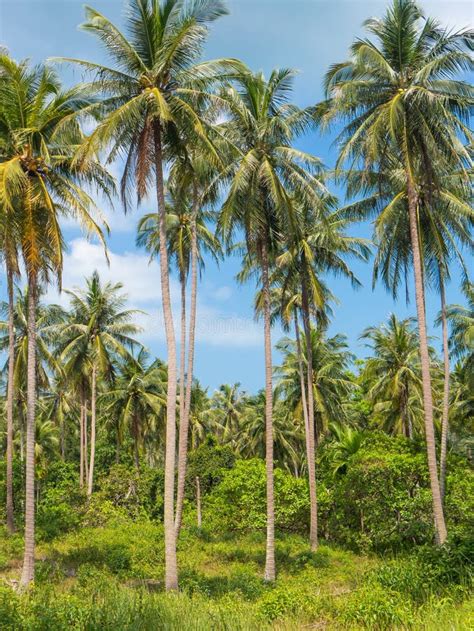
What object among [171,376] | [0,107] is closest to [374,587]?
[171,376]

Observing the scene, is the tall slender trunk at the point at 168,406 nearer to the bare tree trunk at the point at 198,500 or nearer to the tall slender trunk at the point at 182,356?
the tall slender trunk at the point at 182,356

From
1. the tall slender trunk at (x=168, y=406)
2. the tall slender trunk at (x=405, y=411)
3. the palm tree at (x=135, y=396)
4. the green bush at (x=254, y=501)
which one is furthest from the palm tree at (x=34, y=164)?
the tall slender trunk at (x=405, y=411)

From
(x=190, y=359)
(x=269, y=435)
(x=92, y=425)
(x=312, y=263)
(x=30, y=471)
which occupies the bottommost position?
(x=30, y=471)

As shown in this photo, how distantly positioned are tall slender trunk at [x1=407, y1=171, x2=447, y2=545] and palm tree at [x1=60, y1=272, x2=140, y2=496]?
18210 millimetres

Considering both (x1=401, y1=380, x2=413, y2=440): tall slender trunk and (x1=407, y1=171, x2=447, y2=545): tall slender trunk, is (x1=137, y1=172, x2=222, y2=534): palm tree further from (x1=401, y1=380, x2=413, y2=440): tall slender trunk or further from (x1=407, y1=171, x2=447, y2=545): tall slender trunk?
(x1=401, y1=380, x2=413, y2=440): tall slender trunk

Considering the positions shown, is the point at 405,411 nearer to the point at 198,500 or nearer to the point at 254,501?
the point at 254,501

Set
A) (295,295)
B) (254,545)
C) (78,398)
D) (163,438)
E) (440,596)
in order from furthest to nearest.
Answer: (163,438), (78,398), (295,295), (254,545), (440,596)

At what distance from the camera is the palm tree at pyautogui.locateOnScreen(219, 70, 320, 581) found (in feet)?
57.0

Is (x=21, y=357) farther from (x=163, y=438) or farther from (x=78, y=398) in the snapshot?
A: (x=163, y=438)

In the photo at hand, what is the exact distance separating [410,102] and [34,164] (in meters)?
10.5

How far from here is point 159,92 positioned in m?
13.8

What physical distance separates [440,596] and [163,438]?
3310 centimetres

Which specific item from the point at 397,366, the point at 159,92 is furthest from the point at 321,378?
the point at 159,92

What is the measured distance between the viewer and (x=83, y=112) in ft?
48.0
